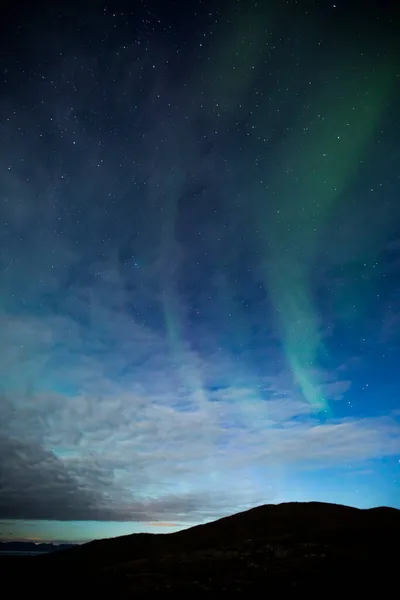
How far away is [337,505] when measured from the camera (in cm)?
7238

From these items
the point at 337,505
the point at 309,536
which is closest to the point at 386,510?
the point at 337,505

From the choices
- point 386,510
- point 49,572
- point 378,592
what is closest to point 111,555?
point 49,572

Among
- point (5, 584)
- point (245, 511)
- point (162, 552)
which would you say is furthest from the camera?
point (245, 511)

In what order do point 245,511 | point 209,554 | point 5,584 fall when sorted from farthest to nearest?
1. point 245,511
2. point 209,554
3. point 5,584

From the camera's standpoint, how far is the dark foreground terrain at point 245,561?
101 ft

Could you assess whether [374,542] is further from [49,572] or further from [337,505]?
[49,572]

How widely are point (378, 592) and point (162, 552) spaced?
43.8 m

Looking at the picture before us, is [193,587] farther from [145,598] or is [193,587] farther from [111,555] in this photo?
[111,555]

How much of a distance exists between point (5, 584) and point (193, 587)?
22112mm

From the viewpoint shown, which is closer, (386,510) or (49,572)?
(49,572)

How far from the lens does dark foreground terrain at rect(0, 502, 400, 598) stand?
30922 mm

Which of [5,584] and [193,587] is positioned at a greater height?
[193,587]

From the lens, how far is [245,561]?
4262cm

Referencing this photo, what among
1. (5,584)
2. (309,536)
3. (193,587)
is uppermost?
(309,536)
